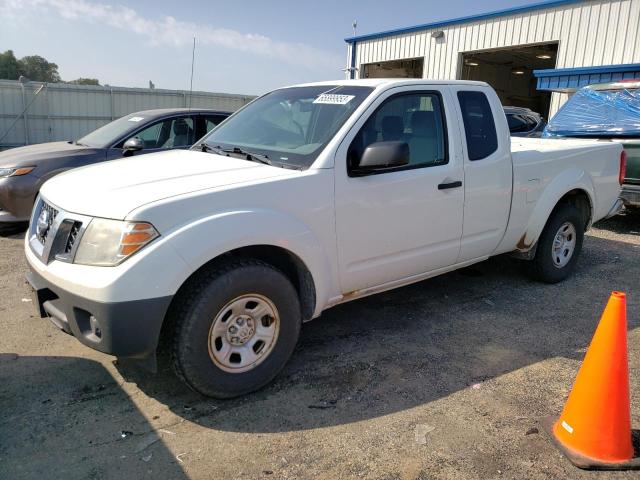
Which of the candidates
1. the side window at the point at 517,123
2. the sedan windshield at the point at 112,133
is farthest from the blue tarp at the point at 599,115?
the sedan windshield at the point at 112,133

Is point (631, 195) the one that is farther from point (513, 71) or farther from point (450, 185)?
point (513, 71)

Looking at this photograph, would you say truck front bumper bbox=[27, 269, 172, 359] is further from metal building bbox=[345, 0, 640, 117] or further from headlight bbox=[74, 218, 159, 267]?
metal building bbox=[345, 0, 640, 117]

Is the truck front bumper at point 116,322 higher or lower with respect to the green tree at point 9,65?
lower

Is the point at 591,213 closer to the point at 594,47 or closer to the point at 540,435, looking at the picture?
the point at 540,435

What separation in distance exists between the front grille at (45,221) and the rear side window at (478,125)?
3.00 metres

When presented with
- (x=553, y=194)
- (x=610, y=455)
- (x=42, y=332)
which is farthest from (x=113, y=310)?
(x=553, y=194)

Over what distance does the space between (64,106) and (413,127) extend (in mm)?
16049

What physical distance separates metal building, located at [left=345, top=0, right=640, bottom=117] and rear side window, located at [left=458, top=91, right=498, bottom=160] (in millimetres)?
9394

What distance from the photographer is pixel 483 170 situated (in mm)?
4371

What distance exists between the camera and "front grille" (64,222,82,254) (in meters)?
2.95

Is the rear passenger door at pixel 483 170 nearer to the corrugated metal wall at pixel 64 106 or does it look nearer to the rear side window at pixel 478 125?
the rear side window at pixel 478 125

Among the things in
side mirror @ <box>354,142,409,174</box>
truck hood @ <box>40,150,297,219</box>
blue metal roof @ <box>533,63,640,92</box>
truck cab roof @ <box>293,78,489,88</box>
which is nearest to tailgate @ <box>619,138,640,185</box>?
truck cab roof @ <box>293,78,489,88</box>

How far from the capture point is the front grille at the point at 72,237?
2.95m

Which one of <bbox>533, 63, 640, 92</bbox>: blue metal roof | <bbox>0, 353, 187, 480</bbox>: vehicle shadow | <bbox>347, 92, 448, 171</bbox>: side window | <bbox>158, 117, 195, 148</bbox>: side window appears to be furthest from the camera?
<bbox>533, 63, 640, 92</bbox>: blue metal roof
